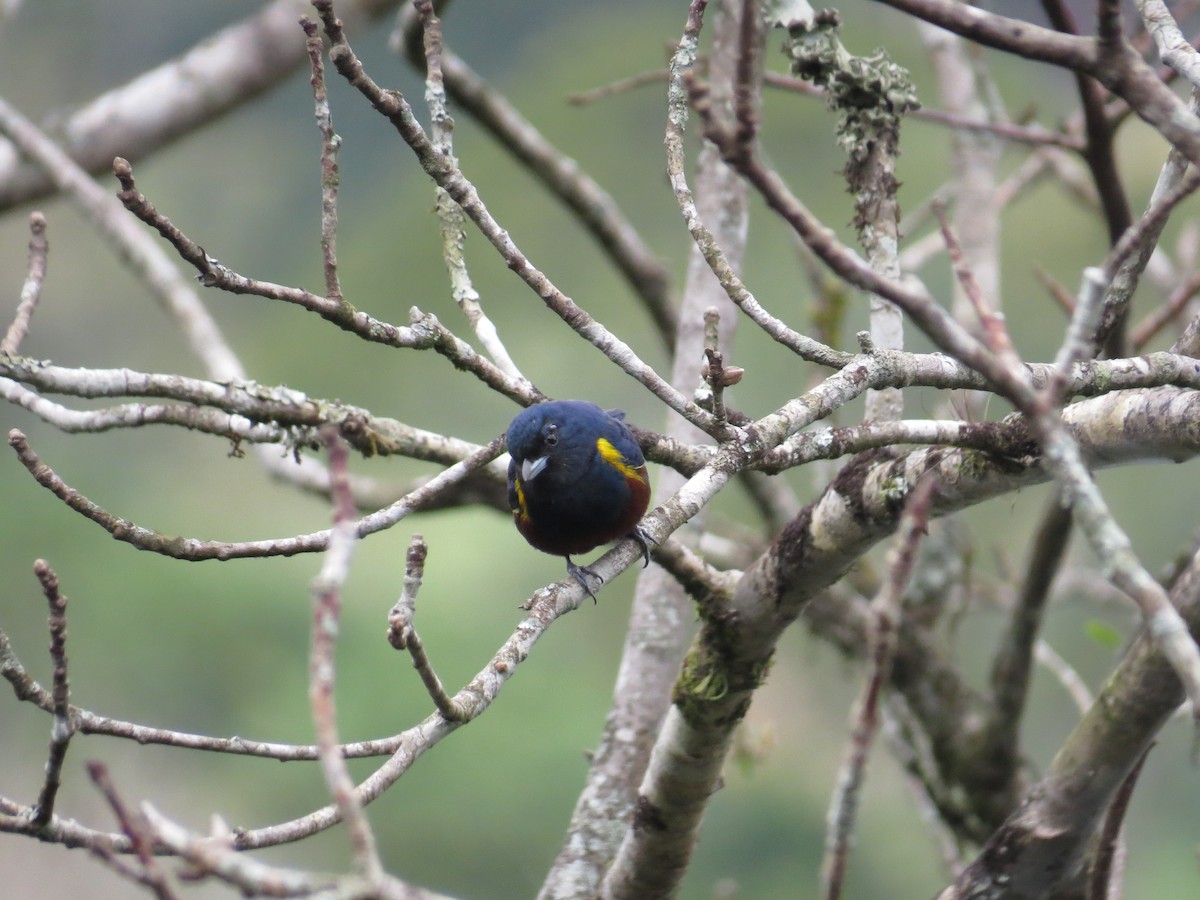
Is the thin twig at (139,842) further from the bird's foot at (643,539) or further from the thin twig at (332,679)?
the bird's foot at (643,539)

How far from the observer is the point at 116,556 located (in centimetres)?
848

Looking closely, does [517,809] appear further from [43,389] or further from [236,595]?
[43,389]

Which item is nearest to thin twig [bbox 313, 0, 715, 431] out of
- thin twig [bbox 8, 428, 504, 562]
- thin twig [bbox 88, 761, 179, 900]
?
thin twig [bbox 8, 428, 504, 562]

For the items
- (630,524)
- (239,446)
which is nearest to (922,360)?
(630,524)

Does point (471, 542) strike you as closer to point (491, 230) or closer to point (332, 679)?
point (491, 230)

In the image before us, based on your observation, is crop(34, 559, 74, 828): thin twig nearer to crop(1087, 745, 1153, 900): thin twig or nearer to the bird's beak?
the bird's beak

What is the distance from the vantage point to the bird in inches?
121

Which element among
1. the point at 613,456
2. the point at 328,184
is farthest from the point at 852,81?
the point at 328,184

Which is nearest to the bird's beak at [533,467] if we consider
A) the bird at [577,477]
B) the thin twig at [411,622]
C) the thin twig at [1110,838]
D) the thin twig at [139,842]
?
the bird at [577,477]

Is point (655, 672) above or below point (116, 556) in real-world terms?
below

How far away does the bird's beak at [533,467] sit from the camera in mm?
3023

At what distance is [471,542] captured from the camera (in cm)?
823

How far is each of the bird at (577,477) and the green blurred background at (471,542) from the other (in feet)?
7.95

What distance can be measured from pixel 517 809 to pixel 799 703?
6.67 ft
